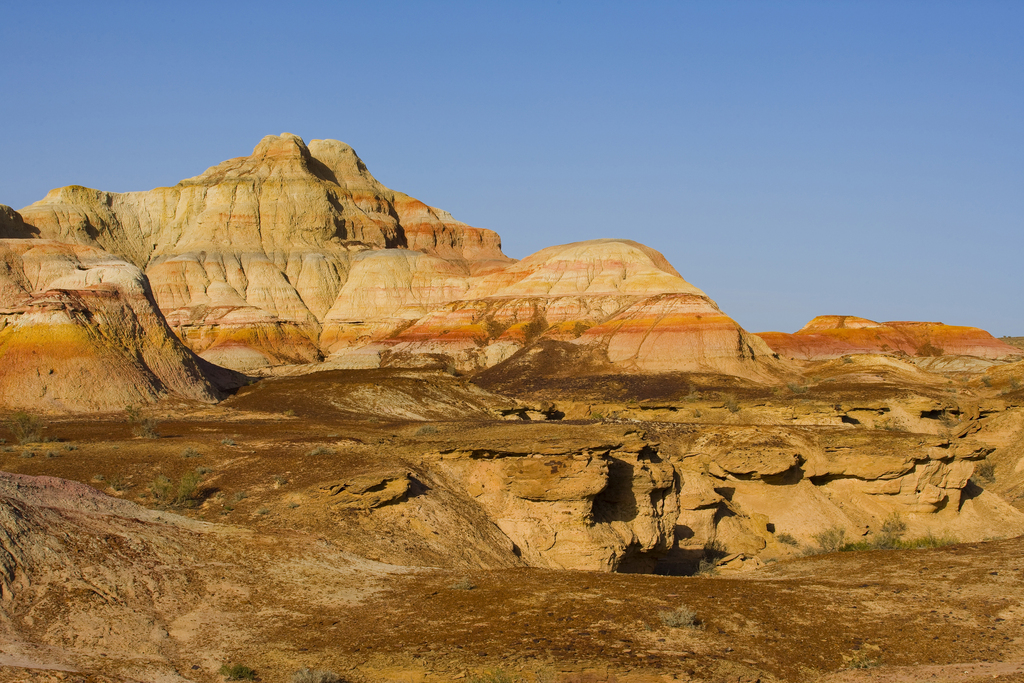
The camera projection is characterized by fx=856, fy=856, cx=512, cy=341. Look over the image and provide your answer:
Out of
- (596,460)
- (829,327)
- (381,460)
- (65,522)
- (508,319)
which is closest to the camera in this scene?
(65,522)

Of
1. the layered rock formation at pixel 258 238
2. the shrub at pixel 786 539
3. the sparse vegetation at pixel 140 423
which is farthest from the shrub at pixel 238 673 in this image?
the layered rock formation at pixel 258 238

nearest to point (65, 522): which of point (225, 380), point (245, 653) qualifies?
point (245, 653)

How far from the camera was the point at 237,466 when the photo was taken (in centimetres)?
2066

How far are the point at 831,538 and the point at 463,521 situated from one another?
9.84 meters

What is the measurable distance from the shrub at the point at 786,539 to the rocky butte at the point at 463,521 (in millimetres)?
126

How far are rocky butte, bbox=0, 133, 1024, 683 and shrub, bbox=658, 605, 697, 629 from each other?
72mm

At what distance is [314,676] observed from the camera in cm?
1015

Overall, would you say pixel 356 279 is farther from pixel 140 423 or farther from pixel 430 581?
pixel 430 581

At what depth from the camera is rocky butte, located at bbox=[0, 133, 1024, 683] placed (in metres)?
11.6

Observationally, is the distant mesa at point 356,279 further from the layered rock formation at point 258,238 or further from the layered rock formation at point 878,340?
the layered rock formation at point 878,340

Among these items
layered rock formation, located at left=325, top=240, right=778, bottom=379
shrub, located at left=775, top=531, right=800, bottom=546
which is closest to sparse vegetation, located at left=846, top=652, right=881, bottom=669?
shrub, located at left=775, top=531, right=800, bottom=546

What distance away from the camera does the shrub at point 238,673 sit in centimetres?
1055

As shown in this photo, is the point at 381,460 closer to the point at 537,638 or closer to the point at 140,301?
the point at 537,638

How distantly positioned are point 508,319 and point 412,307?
1400 cm
